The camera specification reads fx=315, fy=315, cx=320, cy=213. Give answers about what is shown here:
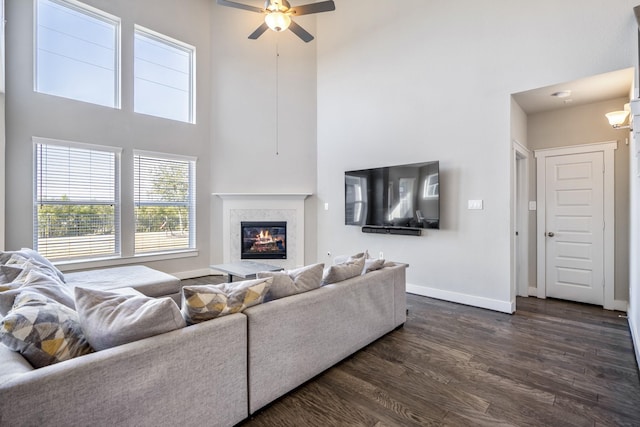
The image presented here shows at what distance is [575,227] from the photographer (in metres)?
4.12

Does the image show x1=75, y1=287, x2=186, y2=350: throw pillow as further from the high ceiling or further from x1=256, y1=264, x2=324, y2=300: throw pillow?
the high ceiling

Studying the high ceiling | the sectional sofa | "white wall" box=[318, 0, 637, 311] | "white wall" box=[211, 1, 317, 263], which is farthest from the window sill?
the high ceiling

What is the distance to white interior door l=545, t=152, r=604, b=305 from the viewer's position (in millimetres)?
3959

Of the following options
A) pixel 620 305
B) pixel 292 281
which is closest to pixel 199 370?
pixel 292 281

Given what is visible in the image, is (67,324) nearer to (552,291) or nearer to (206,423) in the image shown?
(206,423)

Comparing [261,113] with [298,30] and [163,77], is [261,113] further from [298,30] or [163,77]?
[298,30]

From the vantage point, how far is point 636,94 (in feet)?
9.22

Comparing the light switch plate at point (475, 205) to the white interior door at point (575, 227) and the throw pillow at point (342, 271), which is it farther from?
the throw pillow at point (342, 271)

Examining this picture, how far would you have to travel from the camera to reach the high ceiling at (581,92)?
Answer: 3.23 m

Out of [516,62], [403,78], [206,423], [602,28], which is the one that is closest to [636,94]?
[602,28]

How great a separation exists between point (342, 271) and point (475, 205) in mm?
2294

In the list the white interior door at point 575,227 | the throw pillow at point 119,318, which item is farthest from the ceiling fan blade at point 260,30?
the white interior door at point 575,227

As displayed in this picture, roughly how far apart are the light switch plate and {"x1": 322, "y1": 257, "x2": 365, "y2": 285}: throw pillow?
6.36ft

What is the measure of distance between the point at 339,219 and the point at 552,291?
10.6ft
